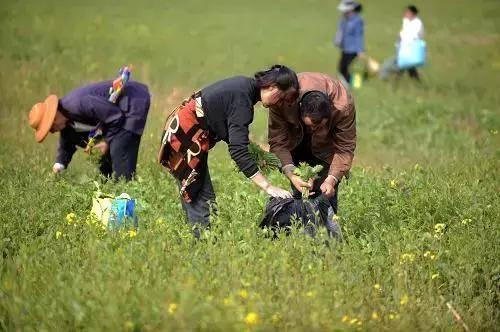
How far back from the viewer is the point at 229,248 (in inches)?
243

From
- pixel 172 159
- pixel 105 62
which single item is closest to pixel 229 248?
pixel 172 159

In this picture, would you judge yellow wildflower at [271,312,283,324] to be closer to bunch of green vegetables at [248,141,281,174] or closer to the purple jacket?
bunch of green vegetables at [248,141,281,174]

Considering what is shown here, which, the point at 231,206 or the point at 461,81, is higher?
the point at 231,206

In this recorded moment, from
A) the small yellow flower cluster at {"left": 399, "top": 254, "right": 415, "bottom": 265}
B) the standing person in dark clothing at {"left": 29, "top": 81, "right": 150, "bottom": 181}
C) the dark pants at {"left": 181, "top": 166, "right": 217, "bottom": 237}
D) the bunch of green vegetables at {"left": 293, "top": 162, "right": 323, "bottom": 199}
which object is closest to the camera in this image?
the small yellow flower cluster at {"left": 399, "top": 254, "right": 415, "bottom": 265}

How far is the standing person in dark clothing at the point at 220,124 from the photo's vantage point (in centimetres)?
651

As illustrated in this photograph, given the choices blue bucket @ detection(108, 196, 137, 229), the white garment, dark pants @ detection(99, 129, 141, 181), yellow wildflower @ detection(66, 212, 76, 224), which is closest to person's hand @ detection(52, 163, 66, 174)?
dark pants @ detection(99, 129, 141, 181)

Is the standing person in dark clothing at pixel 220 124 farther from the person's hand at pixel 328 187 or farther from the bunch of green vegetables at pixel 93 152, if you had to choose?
the bunch of green vegetables at pixel 93 152

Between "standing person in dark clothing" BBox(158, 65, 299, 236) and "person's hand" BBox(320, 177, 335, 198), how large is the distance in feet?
1.46

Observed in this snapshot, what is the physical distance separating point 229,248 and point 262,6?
24.8m

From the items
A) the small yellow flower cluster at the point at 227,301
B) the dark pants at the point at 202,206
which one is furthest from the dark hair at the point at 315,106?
the small yellow flower cluster at the point at 227,301

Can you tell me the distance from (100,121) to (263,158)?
98.7 inches

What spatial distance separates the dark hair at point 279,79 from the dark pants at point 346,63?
11857 mm

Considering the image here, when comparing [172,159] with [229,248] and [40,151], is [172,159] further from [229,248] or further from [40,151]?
[40,151]

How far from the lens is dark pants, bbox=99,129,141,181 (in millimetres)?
8945
